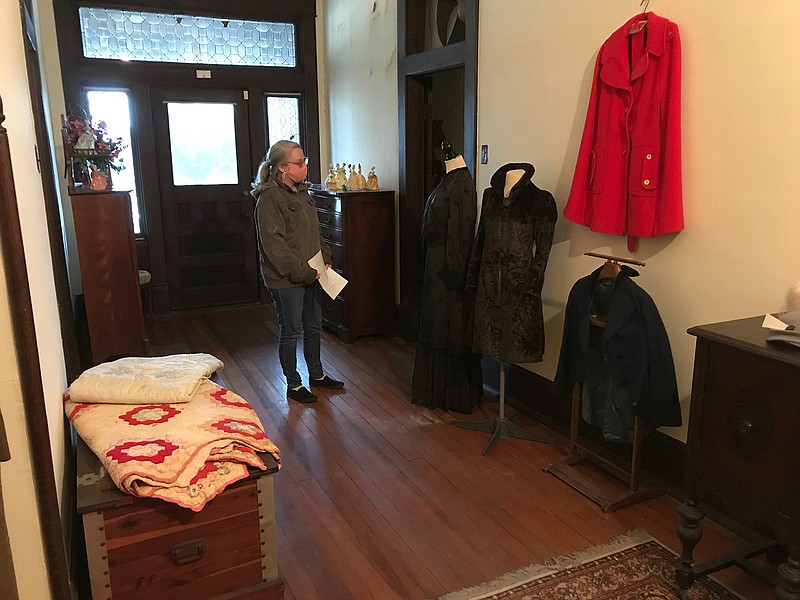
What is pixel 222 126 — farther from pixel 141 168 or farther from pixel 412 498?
pixel 412 498

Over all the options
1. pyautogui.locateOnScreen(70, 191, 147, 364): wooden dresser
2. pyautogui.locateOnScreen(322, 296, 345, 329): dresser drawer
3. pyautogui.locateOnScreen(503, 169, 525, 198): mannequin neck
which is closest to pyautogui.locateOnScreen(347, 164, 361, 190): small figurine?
pyautogui.locateOnScreen(322, 296, 345, 329): dresser drawer

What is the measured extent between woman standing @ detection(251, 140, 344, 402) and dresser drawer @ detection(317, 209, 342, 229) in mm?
978

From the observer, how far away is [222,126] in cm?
561

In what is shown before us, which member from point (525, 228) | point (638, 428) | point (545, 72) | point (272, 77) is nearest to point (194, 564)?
point (638, 428)

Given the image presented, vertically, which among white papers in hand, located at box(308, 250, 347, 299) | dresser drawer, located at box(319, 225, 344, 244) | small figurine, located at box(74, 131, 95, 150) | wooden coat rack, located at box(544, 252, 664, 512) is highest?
small figurine, located at box(74, 131, 95, 150)

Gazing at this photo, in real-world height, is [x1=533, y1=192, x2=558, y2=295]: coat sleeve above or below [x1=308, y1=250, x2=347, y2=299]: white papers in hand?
above

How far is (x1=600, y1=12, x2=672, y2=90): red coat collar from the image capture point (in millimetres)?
2455

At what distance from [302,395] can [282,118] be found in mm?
3153

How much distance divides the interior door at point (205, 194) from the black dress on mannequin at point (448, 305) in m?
2.87

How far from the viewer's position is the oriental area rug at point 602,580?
6.79 feet

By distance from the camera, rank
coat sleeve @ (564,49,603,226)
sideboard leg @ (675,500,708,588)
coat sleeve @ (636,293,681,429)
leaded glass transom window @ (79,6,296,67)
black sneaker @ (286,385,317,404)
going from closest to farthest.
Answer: sideboard leg @ (675,500,708,588) < coat sleeve @ (636,293,681,429) < coat sleeve @ (564,49,603,226) < black sneaker @ (286,385,317,404) < leaded glass transom window @ (79,6,296,67)

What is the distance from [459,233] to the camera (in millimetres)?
3186

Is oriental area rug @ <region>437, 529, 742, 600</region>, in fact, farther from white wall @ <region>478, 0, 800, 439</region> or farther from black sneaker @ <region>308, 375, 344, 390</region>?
black sneaker @ <region>308, 375, 344, 390</region>

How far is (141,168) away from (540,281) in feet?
12.5
